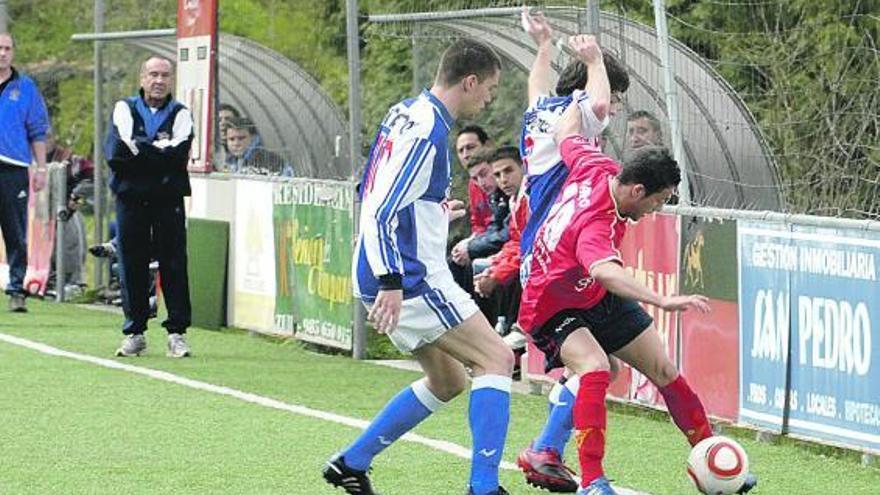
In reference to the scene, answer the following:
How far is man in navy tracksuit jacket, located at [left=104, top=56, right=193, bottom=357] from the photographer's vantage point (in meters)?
14.7

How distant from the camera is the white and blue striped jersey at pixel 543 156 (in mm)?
9461

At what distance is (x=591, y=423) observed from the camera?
8867mm

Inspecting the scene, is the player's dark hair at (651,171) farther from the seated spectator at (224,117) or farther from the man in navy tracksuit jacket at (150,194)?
the seated spectator at (224,117)

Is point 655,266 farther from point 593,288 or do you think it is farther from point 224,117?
point 224,117

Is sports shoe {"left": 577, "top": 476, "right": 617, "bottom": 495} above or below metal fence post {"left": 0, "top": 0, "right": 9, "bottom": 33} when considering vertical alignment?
below

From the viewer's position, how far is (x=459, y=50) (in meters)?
8.78

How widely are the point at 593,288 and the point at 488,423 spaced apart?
80cm

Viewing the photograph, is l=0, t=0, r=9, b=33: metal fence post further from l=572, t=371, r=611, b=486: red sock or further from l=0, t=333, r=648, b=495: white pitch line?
l=572, t=371, r=611, b=486: red sock

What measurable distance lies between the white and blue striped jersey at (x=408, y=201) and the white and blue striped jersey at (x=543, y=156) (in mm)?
721

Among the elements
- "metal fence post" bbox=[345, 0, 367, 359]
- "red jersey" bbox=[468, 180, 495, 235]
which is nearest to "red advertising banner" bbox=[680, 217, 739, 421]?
"red jersey" bbox=[468, 180, 495, 235]

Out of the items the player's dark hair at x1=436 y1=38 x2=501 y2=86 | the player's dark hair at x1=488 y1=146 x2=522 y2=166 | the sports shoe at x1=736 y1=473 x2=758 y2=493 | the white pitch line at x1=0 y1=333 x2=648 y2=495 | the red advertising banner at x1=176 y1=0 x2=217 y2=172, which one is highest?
the red advertising banner at x1=176 y1=0 x2=217 y2=172

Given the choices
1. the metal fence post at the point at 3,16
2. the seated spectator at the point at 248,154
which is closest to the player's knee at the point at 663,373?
the seated spectator at the point at 248,154

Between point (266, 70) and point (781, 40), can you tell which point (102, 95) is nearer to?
point (266, 70)

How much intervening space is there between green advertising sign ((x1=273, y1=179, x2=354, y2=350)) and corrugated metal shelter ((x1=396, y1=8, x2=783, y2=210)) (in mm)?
2993
